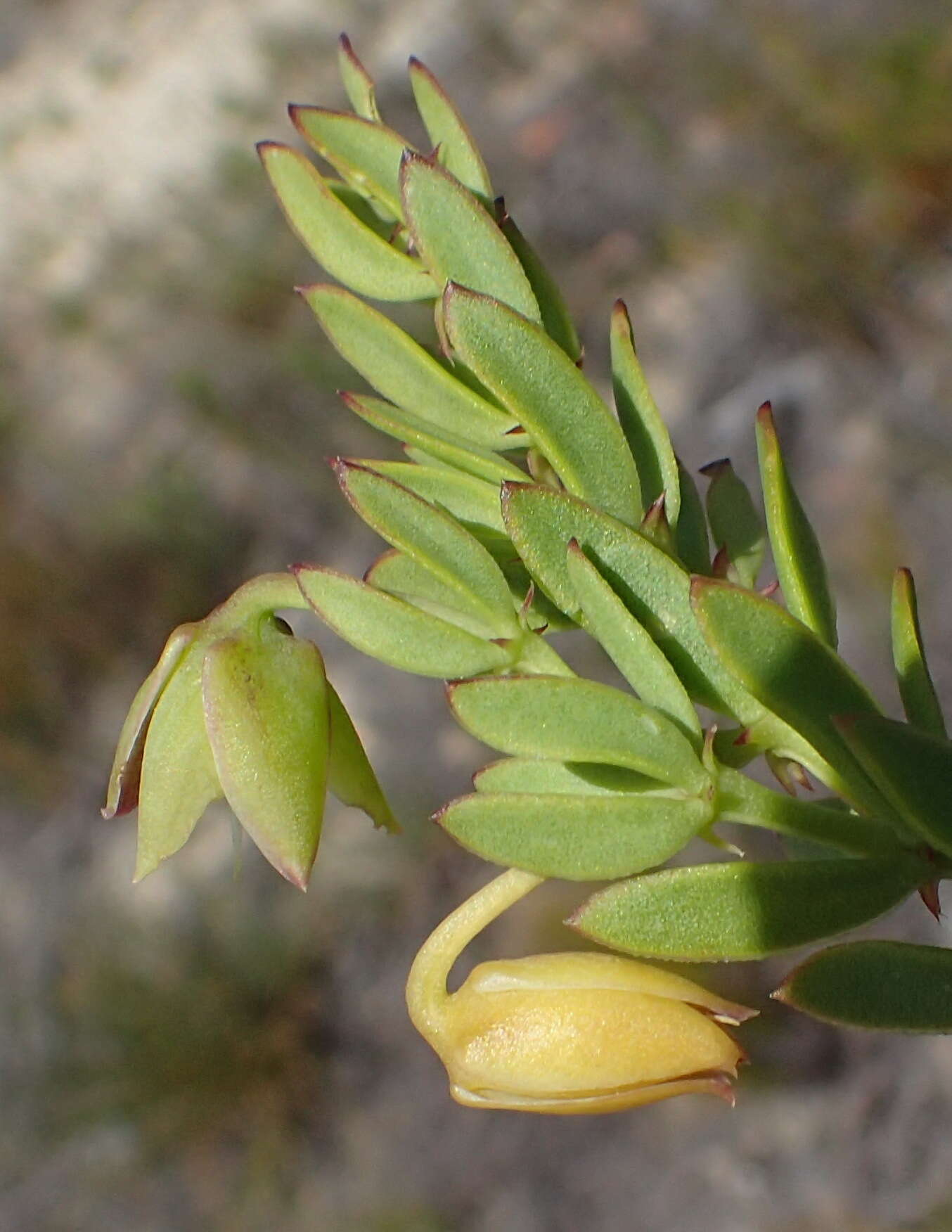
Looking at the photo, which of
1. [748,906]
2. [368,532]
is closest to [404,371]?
[748,906]

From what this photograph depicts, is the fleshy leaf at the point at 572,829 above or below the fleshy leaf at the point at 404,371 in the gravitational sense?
below

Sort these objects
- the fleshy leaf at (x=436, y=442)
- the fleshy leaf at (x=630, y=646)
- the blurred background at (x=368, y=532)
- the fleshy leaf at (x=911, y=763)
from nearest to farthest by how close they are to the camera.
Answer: the fleshy leaf at (x=911, y=763)
the fleshy leaf at (x=630, y=646)
the fleshy leaf at (x=436, y=442)
the blurred background at (x=368, y=532)

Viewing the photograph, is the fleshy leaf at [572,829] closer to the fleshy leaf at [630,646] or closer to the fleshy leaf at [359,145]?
the fleshy leaf at [630,646]

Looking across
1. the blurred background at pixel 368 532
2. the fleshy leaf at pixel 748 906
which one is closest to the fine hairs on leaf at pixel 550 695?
the fleshy leaf at pixel 748 906

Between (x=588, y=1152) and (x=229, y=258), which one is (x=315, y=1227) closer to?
(x=588, y=1152)

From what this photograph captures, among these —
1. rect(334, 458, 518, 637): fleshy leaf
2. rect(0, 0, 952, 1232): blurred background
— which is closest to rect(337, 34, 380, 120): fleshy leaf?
Result: rect(334, 458, 518, 637): fleshy leaf

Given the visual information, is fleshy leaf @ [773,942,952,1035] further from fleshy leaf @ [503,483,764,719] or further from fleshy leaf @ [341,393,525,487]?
fleshy leaf @ [341,393,525,487]

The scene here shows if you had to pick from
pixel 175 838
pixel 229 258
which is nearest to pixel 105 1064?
pixel 229 258

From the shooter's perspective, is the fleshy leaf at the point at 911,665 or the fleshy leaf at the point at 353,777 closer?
the fleshy leaf at the point at 911,665
